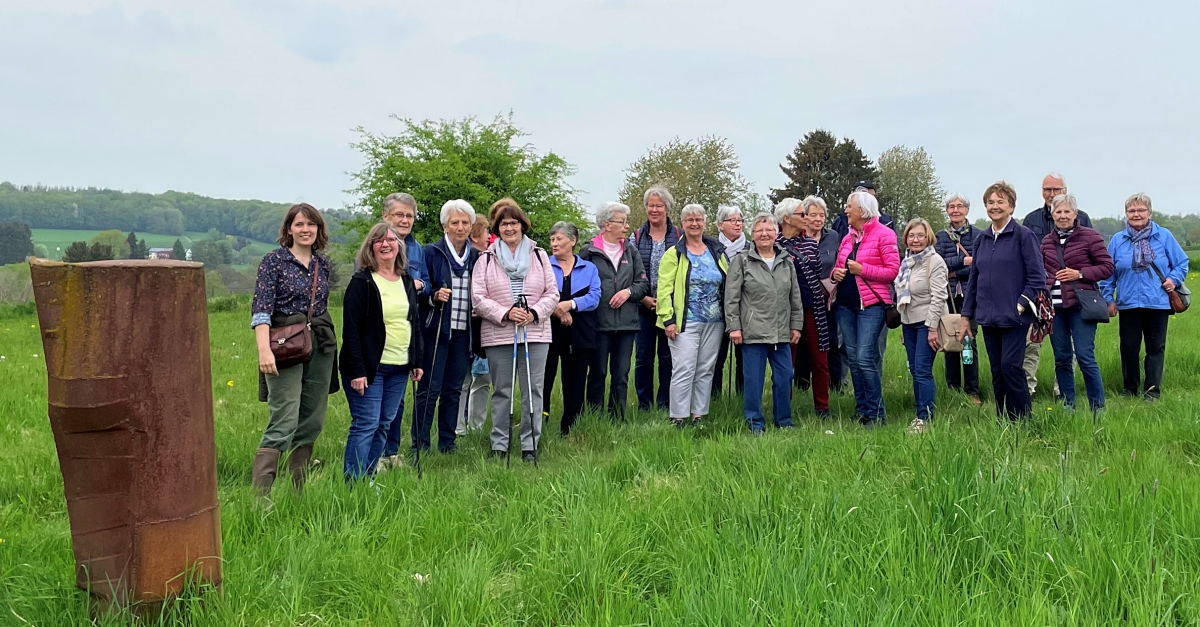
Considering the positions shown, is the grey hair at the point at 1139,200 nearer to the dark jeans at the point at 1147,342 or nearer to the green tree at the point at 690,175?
the dark jeans at the point at 1147,342

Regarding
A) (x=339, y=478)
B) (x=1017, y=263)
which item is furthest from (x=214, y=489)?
(x=1017, y=263)

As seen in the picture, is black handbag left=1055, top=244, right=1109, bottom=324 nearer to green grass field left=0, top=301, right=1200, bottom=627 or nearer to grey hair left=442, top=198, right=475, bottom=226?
green grass field left=0, top=301, right=1200, bottom=627

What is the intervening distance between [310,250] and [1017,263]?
505 centimetres

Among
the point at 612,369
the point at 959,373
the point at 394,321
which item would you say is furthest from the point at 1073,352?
the point at 394,321

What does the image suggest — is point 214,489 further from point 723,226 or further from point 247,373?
point 247,373

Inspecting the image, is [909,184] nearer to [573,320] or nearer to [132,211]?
[573,320]

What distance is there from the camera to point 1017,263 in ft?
19.4

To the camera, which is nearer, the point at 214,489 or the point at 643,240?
the point at 214,489

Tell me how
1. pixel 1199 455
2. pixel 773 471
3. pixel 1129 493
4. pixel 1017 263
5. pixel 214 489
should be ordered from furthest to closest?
pixel 1017 263, pixel 1199 455, pixel 773 471, pixel 1129 493, pixel 214 489

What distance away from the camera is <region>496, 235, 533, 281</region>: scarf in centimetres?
610

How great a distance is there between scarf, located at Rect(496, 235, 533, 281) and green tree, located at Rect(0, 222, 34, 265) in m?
62.1

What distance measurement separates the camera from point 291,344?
14.5 feet

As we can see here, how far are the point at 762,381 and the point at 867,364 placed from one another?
95cm

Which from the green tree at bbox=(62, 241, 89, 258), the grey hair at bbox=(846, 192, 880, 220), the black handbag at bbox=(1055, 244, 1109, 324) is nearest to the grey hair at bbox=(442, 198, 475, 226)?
the green tree at bbox=(62, 241, 89, 258)
